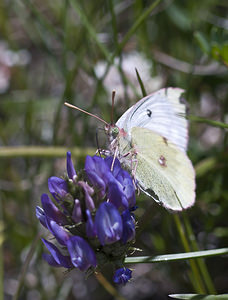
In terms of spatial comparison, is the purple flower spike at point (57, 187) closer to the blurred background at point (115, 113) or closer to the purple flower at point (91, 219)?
the purple flower at point (91, 219)

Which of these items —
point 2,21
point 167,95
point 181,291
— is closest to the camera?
point 167,95

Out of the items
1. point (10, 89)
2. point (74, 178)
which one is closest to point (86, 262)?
point (74, 178)

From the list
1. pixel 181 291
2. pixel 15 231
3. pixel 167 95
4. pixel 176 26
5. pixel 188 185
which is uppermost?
pixel 176 26

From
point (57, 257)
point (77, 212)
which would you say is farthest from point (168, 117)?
point (57, 257)

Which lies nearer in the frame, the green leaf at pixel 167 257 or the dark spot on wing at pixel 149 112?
the green leaf at pixel 167 257

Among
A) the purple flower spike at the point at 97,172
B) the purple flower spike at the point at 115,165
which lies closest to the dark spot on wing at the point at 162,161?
the purple flower spike at the point at 115,165

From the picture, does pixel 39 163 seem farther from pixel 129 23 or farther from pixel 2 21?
pixel 129 23

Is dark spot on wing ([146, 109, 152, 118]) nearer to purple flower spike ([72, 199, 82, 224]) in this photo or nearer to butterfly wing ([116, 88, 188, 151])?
butterfly wing ([116, 88, 188, 151])
